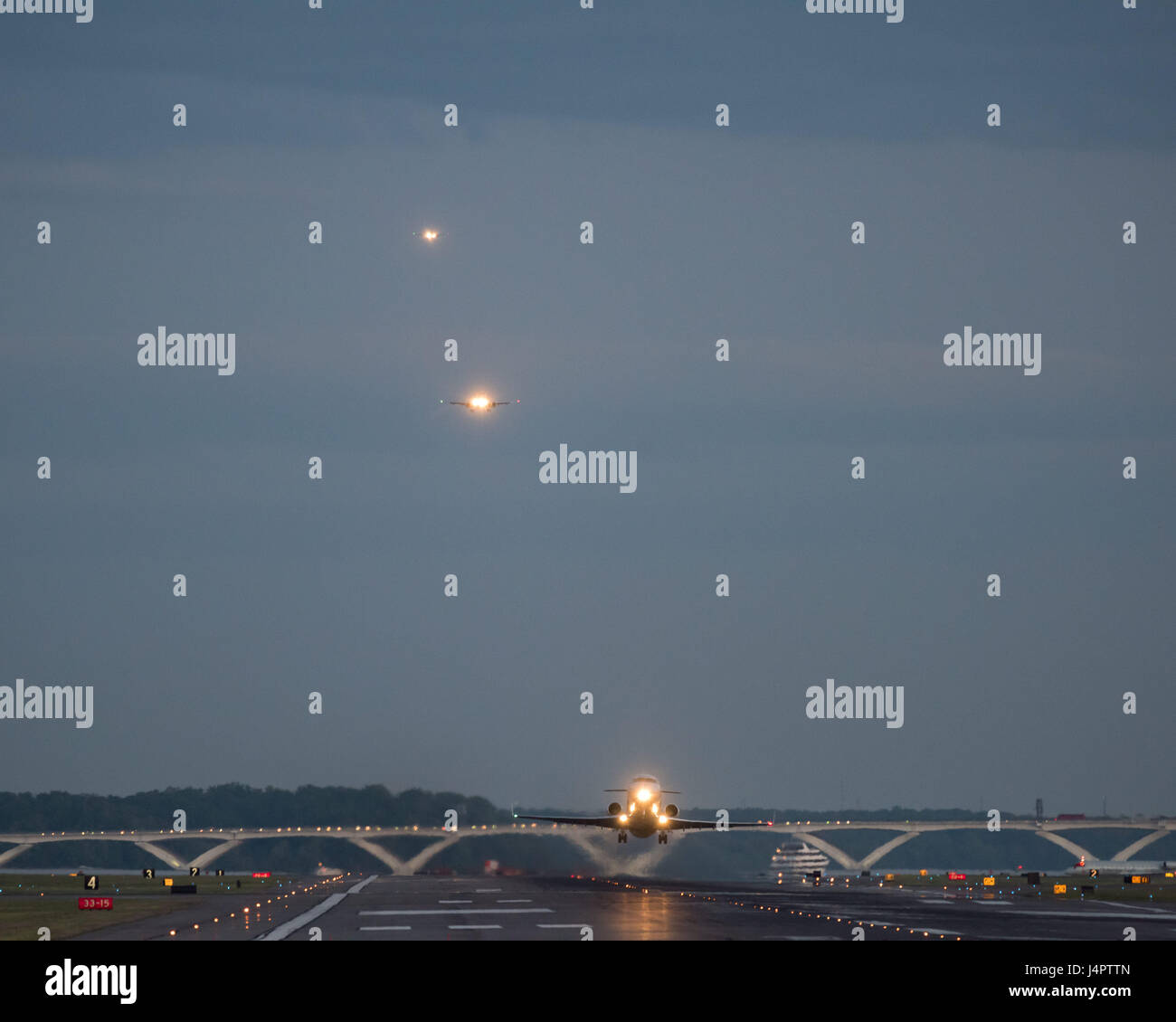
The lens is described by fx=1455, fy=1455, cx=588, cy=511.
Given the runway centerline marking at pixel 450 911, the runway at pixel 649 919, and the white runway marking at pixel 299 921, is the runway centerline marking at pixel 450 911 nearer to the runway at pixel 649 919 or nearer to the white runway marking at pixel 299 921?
the runway at pixel 649 919

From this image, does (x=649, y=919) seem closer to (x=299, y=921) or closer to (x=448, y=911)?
(x=448, y=911)

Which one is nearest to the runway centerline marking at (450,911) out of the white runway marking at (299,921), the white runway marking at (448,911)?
the white runway marking at (448,911)

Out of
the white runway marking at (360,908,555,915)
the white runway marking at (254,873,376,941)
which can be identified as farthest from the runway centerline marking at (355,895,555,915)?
the white runway marking at (254,873,376,941)

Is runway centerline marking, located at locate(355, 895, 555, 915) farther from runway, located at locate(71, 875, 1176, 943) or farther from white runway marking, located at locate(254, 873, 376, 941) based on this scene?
white runway marking, located at locate(254, 873, 376, 941)
